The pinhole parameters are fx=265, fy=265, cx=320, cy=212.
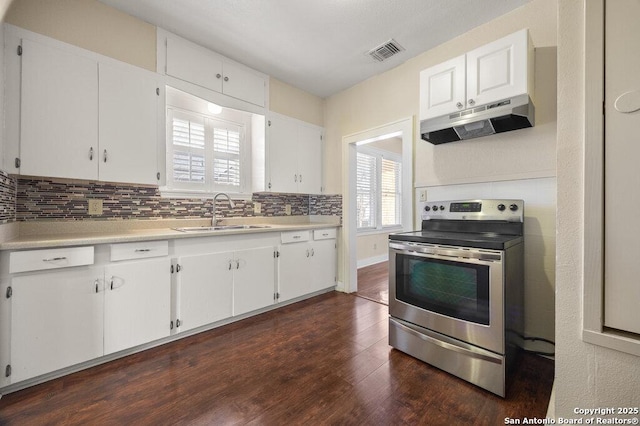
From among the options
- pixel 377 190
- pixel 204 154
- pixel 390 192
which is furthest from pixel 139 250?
pixel 390 192

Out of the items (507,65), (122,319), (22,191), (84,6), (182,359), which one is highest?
(84,6)

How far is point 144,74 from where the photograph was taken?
224cm

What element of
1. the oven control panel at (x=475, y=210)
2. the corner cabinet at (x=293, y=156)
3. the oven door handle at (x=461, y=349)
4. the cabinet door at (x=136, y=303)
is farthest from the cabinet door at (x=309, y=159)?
the oven door handle at (x=461, y=349)

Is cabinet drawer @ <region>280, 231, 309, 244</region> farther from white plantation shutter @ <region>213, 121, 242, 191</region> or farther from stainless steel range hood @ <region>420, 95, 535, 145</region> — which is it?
stainless steel range hood @ <region>420, 95, 535, 145</region>

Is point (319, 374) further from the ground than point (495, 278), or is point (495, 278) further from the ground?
point (495, 278)

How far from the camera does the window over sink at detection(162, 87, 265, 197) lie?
2703mm

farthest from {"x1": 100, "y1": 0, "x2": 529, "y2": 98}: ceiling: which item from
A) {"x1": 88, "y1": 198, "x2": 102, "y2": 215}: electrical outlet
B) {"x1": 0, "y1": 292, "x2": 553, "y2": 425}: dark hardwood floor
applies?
{"x1": 0, "y1": 292, "x2": 553, "y2": 425}: dark hardwood floor

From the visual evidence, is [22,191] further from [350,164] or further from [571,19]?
[571,19]

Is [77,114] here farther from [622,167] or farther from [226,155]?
[622,167]

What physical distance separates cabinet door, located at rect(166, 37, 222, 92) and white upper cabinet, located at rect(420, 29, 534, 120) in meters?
2.01

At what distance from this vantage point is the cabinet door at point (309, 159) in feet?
11.5

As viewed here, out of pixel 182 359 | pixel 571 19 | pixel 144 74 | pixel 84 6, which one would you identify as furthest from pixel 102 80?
pixel 571 19

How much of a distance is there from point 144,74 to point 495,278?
3034mm

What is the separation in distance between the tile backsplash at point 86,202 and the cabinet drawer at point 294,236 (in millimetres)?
670
